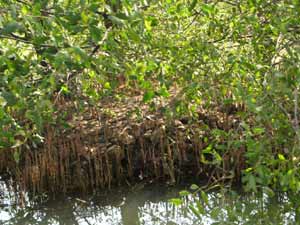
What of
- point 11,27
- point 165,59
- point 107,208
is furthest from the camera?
point 107,208

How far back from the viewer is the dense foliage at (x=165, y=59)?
216 centimetres

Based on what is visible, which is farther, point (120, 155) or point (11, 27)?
point (120, 155)

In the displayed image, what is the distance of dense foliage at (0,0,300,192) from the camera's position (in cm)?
216

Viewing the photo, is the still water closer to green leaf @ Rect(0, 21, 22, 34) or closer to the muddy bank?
the muddy bank

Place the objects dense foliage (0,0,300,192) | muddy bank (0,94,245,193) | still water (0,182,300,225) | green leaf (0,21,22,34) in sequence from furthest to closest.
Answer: muddy bank (0,94,245,193) → still water (0,182,300,225) → dense foliage (0,0,300,192) → green leaf (0,21,22,34)

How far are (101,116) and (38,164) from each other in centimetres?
90

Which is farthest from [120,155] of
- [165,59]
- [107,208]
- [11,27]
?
[11,27]

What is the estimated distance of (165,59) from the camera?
367 cm

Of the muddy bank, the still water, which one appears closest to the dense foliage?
the muddy bank

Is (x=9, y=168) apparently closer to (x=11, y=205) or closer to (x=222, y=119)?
(x=11, y=205)

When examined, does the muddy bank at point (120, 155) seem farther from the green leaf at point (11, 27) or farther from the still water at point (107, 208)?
the green leaf at point (11, 27)

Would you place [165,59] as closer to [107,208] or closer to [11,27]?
[11,27]

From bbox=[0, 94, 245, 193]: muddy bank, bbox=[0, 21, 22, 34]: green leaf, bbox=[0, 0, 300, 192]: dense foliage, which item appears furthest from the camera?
bbox=[0, 94, 245, 193]: muddy bank

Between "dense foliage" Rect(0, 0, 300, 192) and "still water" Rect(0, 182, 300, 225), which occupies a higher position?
"dense foliage" Rect(0, 0, 300, 192)
